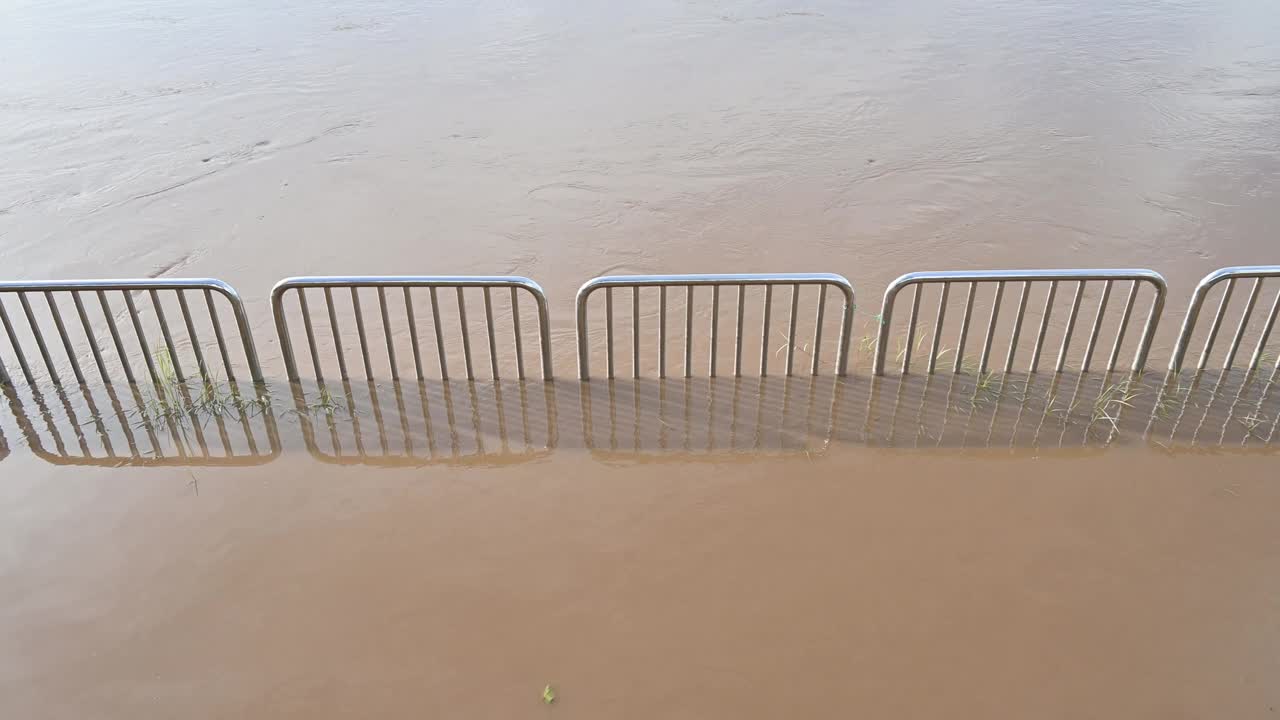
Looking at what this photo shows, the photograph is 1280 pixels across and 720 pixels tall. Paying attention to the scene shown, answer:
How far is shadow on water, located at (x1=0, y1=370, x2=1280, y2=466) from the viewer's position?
4.96 meters

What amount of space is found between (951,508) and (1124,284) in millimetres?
3557

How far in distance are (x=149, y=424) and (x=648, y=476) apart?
3154mm

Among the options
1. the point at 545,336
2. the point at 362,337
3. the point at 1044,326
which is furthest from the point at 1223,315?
the point at 362,337

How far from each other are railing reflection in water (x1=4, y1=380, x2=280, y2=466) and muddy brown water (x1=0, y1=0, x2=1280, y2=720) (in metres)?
0.03

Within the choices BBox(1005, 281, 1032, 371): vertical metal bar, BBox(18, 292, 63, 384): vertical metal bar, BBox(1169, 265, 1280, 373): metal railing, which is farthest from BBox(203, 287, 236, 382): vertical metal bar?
BBox(1169, 265, 1280, 373): metal railing

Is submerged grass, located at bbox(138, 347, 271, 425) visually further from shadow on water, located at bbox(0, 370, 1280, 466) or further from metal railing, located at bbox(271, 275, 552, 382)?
metal railing, located at bbox(271, 275, 552, 382)

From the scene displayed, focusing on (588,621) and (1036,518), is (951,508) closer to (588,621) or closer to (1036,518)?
(1036,518)

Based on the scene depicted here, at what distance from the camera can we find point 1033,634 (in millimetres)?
3686

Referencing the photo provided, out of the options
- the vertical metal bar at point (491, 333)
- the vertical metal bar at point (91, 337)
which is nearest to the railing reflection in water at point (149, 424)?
the vertical metal bar at point (91, 337)

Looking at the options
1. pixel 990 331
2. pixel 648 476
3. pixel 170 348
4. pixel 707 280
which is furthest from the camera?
pixel 170 348

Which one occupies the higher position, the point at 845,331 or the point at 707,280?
the point at 707,280

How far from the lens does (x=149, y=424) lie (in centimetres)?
520

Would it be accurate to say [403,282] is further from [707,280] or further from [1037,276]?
[1037,276]

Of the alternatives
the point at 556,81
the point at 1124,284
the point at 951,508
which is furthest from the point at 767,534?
the point at 556,81
